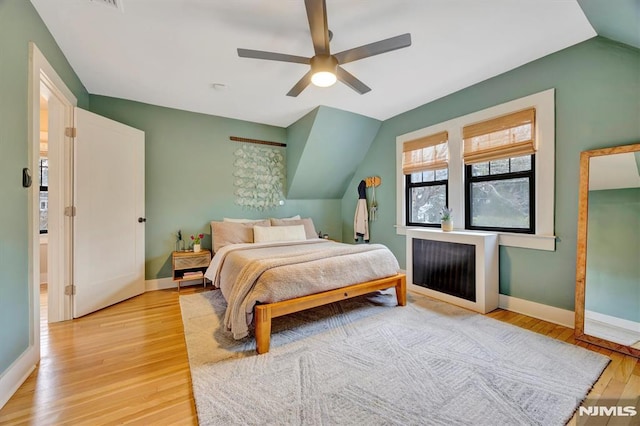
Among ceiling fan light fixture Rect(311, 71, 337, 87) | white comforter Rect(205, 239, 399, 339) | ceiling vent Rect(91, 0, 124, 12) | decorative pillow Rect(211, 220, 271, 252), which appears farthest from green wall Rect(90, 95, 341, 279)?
ceiling fan light fixture Rect(311, 71, 337, 87)

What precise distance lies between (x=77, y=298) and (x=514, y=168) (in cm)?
482

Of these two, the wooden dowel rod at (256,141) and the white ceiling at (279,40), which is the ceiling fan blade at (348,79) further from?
the wooden dowel rod at (256,141)

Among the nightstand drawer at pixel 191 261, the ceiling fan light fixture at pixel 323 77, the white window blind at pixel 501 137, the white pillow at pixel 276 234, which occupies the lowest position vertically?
the nightstand drawer at pixel 191 261

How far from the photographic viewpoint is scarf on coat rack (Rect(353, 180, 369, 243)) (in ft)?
15.1

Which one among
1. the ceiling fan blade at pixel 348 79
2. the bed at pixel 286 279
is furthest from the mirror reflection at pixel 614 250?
the ceiling fan blade at pixel 348 79

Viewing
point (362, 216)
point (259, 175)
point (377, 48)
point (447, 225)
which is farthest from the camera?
point (362, 216)

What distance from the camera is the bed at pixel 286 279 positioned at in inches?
80.5

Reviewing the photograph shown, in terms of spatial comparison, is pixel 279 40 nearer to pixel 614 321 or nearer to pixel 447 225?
pixel 447 225

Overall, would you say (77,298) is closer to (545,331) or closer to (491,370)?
(491,370)

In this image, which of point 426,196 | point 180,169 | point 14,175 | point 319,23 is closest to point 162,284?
point 180,169

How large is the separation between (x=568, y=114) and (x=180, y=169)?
4580 millimetres

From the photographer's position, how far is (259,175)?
440 centimetres

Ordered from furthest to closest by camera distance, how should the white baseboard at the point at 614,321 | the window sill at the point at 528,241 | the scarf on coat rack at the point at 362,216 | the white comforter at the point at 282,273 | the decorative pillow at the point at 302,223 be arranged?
the scarf on coat rack at the point at 362,216 → the decorative pillow at the point at 302,223 → the window sill at the point at 528,241 → the white comforter at the point at 282,273 → the white baseboard at the point at 614,321

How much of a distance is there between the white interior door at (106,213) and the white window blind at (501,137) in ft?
13.6
